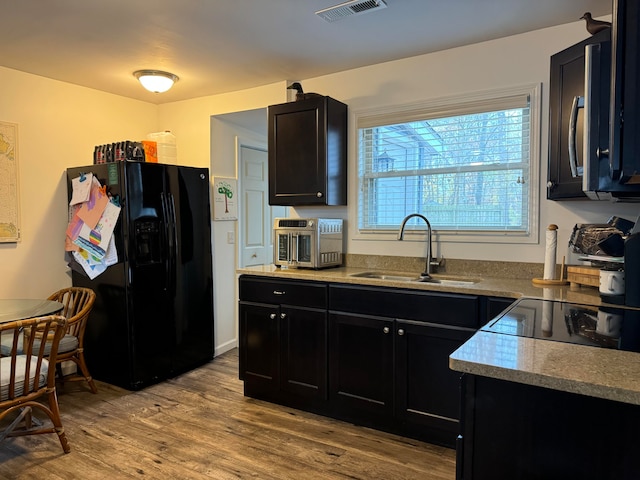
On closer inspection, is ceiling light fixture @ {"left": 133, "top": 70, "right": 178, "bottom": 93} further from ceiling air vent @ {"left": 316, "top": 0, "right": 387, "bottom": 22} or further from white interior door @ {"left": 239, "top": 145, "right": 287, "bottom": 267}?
ceiling air vent @ {"left": 316, "top": 0, "right": 387, "bottom": 22}

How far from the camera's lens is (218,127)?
3973 millimetres

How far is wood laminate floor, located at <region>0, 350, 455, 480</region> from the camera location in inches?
86.7

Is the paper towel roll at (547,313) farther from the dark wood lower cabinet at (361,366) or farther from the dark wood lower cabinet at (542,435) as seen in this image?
the dark wood lower cabinet at (361,366)

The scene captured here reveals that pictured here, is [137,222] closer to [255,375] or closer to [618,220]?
[255,375]

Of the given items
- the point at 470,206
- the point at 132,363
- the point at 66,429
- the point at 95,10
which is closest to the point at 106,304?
the point at 132,363

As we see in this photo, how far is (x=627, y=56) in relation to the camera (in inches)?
45.5

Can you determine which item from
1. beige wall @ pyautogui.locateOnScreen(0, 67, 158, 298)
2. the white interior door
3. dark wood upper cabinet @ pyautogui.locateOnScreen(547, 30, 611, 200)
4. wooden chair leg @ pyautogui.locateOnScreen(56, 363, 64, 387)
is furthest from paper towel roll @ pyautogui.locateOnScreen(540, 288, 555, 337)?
beige wall @ pyautogui.locateOnScreen(0, 67, 158, 298)

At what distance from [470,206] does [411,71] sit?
1018 millimetres

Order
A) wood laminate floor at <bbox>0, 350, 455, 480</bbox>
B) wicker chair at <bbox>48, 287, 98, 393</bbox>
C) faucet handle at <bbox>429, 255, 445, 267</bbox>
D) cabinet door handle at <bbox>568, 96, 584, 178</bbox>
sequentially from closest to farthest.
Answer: cabinet door handle at <bbox>568, 96, 584, 178</bbox>
wood laminate floor at <bbox>0, 350, 455, 480</bbox>
faucet handle at <bbox>429, 255, 445, 267</bbox>
wicker chair at <bbox>48, 287, 98, 393</bbox>

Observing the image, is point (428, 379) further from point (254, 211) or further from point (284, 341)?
point (254, 211)

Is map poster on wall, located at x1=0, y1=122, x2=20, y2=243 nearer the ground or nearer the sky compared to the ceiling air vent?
nearer the ground

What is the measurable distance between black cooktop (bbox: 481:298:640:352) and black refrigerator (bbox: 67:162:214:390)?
2596 mm

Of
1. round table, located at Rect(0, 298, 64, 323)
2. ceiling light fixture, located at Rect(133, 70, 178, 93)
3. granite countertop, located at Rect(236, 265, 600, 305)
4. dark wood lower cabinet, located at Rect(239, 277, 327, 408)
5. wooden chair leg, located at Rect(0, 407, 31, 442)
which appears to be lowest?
wooden chair leg, located at Rect(0, 407, 31, 442)

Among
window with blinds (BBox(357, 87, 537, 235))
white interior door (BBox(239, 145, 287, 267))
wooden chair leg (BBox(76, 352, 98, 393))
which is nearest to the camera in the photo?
window with blinds (BBox(357, 87, 537, 235))
